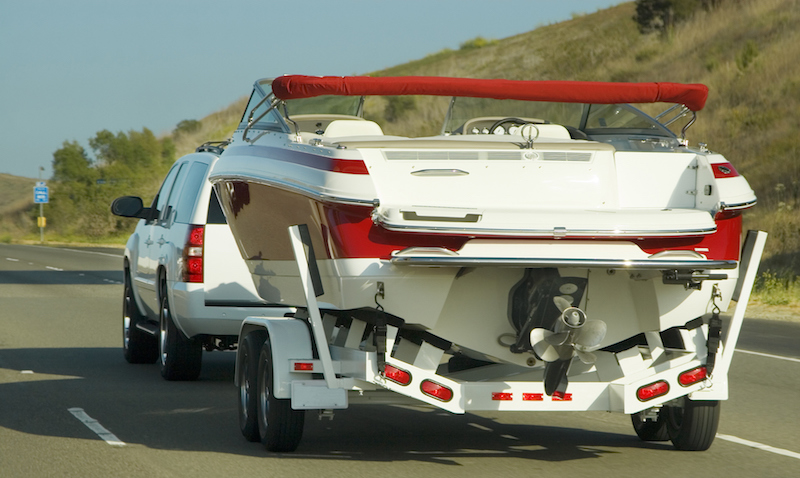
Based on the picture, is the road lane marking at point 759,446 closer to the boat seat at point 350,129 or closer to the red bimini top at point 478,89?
the red bimini top at point 478,89

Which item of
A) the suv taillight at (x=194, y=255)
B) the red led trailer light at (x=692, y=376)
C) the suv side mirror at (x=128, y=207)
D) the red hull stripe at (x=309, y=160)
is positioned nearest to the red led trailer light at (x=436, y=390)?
the red hull stripe at (x=309, y=160)

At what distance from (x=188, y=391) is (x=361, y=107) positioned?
9.78ft

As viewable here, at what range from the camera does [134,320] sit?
12234 mm

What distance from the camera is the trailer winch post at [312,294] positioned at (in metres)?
6.88

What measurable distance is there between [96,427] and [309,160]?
9.36 feet

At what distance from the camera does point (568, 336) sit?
6.69 meters

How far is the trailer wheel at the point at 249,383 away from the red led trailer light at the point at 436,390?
157 centimetres

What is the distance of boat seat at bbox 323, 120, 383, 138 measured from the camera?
7.81 meters

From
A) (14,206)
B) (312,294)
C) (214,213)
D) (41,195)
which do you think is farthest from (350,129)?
(14,206)

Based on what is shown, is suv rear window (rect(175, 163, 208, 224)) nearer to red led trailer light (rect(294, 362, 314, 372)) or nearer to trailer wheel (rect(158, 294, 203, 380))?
trailer wheel (rect(158, 294, 203, 380))

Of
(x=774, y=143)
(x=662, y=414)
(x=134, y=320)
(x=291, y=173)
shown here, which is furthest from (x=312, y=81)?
(x=774, y=143)

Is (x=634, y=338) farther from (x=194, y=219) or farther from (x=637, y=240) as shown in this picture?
(x=194, y=219)

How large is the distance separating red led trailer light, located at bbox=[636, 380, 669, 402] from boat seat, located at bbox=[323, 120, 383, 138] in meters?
2.52

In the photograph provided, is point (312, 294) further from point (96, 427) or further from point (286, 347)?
point (96, 427)
